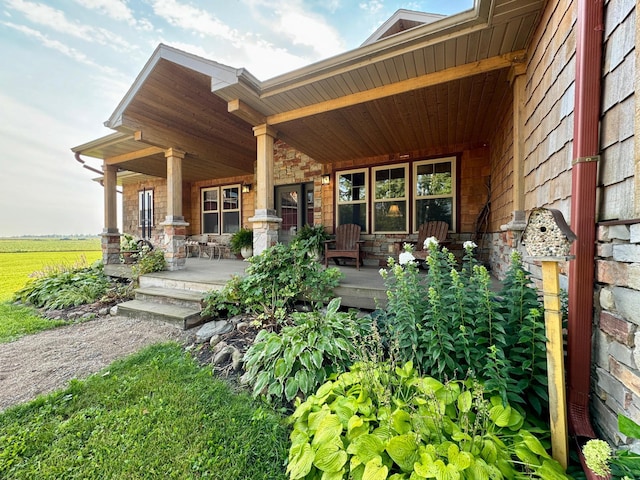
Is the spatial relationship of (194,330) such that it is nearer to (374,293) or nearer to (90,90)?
(374,293)

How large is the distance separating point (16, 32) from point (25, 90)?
12.5ft

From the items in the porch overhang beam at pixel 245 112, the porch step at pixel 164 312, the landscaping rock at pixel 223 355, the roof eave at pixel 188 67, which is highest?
the roof eave at pixel 188 67

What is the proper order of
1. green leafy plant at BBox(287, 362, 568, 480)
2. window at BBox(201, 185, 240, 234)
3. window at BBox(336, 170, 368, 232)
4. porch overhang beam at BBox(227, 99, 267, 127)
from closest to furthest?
green leafy plant at BBox(287, 362, 568, 480) → porch overhang beam at BBox(227, 99, 267, 127) → window at BBox(336, 170, 368, 232) → window at BBox(201, 185, 240, 234)

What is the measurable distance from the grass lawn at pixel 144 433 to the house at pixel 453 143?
1691mm

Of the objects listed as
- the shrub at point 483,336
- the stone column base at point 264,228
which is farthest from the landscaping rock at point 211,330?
→ the shrub at point 483,336

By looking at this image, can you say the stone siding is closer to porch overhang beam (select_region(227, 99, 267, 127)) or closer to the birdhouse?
the birdhouse

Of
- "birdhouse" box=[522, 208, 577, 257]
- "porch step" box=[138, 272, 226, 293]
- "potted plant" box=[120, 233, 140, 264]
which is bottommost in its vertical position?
"porch step" box=[138, 272, 226, 293]

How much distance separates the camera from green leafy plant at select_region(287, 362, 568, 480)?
39.2 inches

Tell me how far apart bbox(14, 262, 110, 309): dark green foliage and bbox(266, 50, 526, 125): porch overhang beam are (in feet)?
14.8

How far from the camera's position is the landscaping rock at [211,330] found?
2981mm

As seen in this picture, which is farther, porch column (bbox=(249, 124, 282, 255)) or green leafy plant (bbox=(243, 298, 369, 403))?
porch column (bbox=(249, 124, 282, 255))

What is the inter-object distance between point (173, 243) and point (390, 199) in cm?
441

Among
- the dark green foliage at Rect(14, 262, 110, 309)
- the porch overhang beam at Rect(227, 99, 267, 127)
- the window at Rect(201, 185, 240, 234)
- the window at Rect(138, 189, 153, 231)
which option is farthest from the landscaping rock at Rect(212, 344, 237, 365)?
the window at Rect(138, 189, 153, 231)

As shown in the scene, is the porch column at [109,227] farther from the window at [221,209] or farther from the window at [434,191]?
the window at [434,191]
